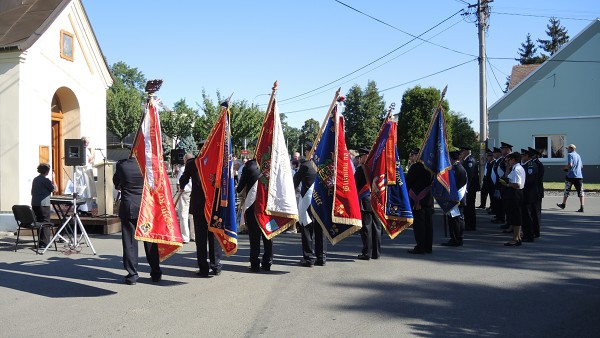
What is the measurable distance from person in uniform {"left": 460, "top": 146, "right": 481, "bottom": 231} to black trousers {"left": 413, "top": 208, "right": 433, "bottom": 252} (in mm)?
3418

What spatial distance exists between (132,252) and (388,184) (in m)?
4.48

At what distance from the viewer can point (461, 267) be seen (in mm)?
8203

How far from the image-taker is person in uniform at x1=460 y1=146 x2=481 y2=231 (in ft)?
40.5

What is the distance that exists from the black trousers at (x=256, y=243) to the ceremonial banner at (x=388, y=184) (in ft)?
7.07

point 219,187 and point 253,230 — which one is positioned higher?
point 219,187

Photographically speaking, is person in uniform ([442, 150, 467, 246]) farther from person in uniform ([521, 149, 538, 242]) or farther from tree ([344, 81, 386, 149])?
tree ([344, 81, 386, 149])

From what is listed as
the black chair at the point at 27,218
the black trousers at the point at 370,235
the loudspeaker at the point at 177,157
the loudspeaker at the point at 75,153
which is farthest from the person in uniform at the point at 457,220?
the loudspeaker at the point at 75,153

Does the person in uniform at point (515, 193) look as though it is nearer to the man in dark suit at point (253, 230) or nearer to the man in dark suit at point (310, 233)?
the man in dark suit at point (310, 233)

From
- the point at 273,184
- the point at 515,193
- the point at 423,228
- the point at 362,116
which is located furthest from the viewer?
the point at 362,116

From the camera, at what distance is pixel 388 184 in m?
9.09

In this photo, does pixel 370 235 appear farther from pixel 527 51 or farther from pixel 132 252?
pixel 527 51

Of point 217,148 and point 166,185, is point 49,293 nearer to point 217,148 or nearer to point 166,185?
point 166,185

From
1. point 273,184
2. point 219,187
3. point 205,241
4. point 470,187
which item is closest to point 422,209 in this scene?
point 273,184

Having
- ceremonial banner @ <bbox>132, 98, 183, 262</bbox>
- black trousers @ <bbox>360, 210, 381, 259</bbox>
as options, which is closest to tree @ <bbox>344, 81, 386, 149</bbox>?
black trousers @ <bbox>360, 210, 381, 259</bbox>
